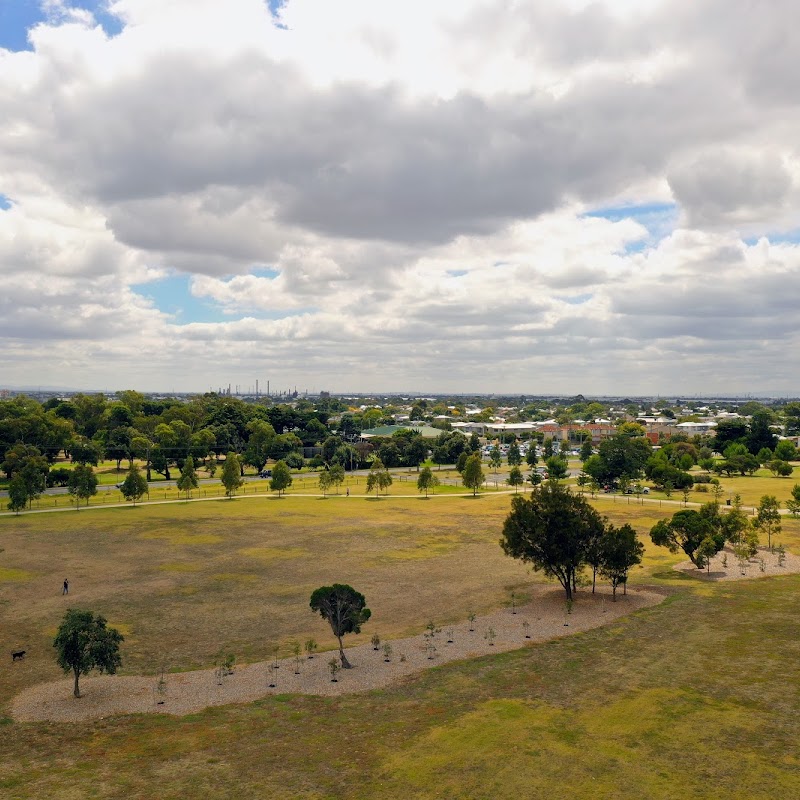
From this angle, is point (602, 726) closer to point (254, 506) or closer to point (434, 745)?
point (434, 745)

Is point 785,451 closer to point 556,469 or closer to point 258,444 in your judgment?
point 556,469

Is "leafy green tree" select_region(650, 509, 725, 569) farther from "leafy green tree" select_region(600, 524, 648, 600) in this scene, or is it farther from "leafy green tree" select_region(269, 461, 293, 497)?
"leafy green tree" select_region(269, 461, 293, 497)

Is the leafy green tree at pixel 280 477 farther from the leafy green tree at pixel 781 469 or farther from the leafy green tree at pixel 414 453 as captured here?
the leafy green tree at pixel 781 469

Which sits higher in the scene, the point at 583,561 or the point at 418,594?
the point at 583,561

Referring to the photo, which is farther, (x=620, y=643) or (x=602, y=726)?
(x=620, y=643)

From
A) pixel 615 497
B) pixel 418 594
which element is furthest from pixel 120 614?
pixel 615 497

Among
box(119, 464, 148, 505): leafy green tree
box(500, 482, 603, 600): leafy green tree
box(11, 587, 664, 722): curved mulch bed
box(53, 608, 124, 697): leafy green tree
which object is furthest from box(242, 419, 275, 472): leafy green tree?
box(53, 608, 124, 697): leafy green tree

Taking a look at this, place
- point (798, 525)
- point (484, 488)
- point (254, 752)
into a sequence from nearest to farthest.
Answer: point (254, 752)
point (798, 525)
point (484, 488)

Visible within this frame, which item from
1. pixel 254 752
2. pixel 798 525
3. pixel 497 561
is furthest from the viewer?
pixel 798 525
